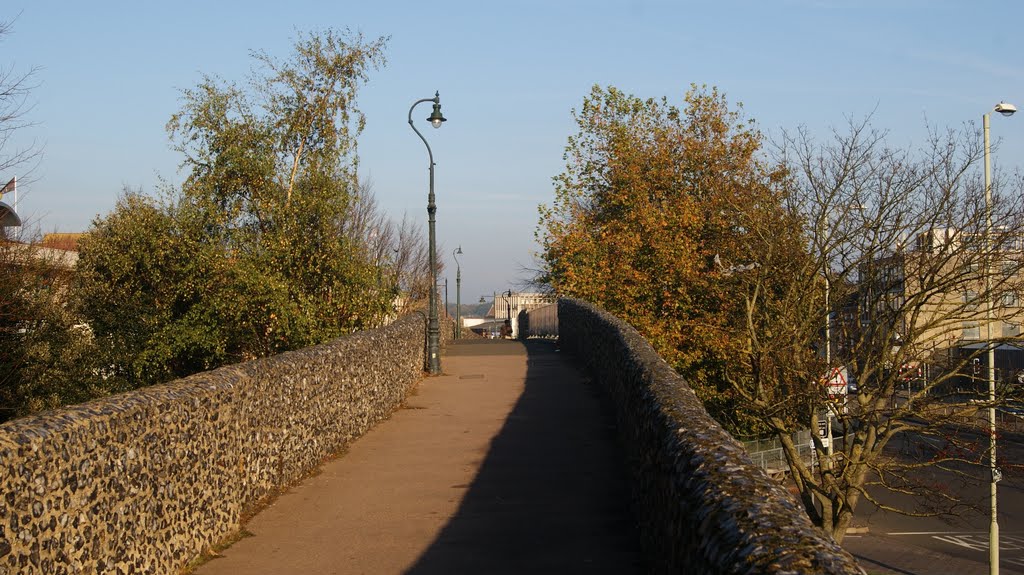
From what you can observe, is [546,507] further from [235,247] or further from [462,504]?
[235,247]

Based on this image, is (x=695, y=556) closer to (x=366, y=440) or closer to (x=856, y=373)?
(x=366, y=440)

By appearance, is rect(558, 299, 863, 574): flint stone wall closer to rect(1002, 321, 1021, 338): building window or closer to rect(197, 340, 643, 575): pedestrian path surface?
rect(197, 340, 643, 575): pedestrian path surface

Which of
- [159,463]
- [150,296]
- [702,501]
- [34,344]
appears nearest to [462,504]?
[159,463]

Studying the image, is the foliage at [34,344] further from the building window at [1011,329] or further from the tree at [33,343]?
the building window at [1011,329]

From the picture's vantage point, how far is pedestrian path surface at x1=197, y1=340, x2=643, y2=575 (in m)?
8.70

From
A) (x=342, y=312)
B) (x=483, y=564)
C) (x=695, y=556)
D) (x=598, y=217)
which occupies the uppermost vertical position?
(x=598, y=217)

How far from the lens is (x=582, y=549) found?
8.99m

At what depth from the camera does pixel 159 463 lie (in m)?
7.58

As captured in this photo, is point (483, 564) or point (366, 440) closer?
point (483, 564)

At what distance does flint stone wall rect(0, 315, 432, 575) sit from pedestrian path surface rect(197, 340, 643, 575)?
0.47 m

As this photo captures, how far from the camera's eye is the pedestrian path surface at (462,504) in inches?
343

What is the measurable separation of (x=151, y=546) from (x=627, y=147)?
35491 millimetres

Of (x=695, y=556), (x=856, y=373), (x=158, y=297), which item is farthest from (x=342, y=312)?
(x=695, y=556)

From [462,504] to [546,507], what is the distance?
100 cm
